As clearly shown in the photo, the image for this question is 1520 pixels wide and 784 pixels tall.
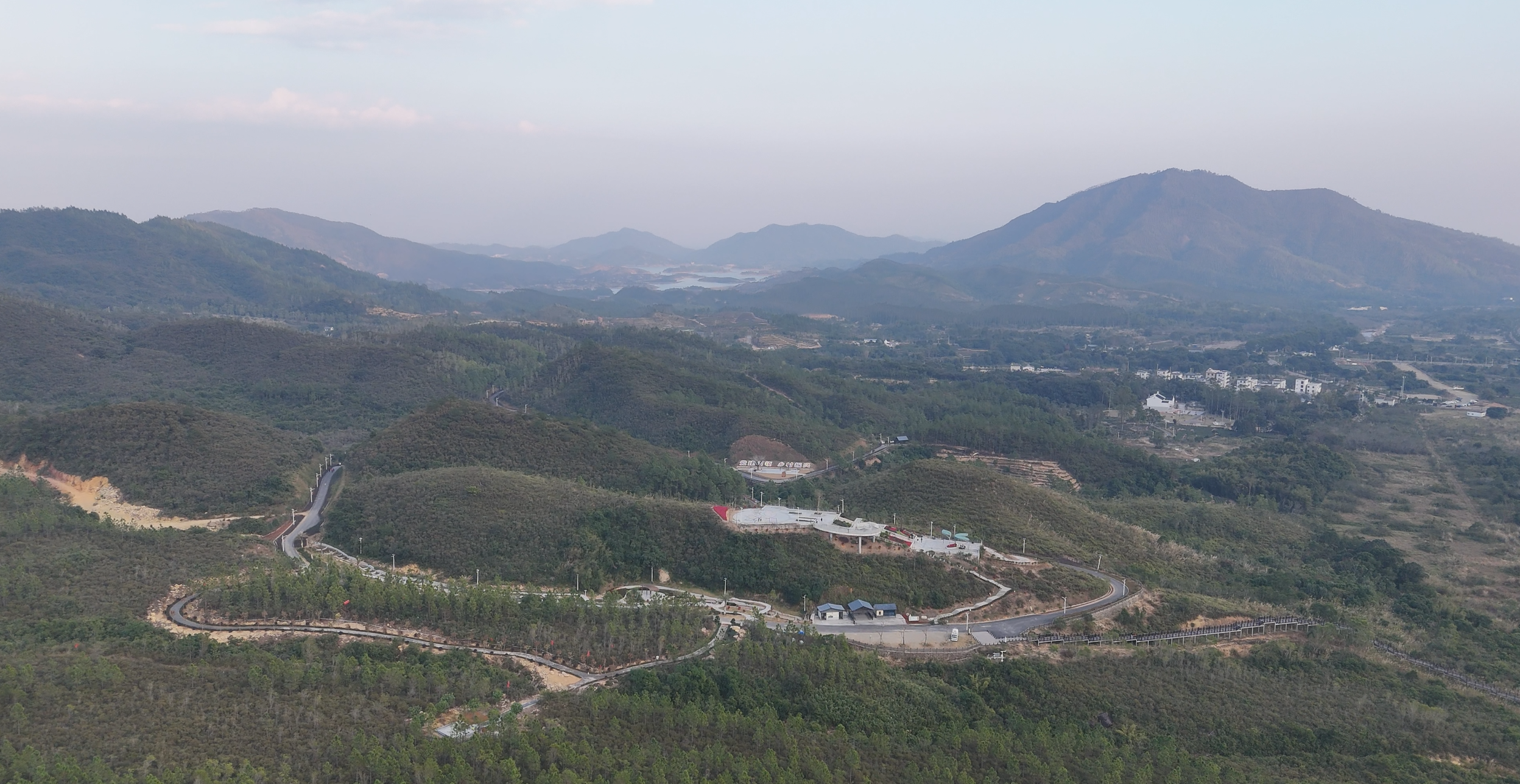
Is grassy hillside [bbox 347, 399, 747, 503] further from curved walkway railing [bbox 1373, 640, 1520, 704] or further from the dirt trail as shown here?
curved walkway railing [bbox 1373, 640, 1520, 704]

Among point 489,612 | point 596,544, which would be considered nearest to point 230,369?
point 596,544

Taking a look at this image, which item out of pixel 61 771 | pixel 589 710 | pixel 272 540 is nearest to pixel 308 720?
pixel 61 771

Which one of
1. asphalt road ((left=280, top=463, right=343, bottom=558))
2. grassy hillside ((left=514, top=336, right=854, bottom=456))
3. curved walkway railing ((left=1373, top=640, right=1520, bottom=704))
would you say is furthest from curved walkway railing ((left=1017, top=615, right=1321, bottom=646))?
grassy hillside ((left=514, top=336, right=854, bottom=456))

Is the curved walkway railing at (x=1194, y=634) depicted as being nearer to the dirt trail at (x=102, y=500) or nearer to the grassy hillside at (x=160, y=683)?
the grassy hillside at (x=160, y=683)

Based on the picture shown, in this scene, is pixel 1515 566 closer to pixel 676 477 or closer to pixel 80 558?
pixel 676 477

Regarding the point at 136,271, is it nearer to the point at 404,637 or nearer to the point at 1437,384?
the point at 404,637

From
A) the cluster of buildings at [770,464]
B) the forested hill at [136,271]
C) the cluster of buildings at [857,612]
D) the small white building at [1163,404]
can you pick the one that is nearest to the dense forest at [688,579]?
the cluster of buildings at [857,612]
